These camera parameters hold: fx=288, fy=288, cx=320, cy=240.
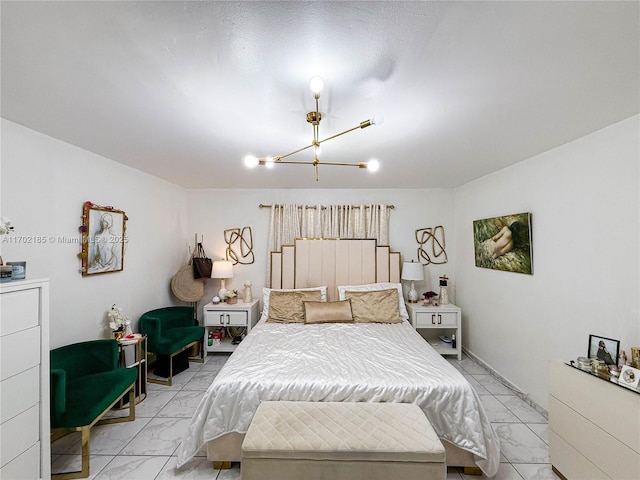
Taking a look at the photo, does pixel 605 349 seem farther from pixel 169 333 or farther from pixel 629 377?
pixel 169 333

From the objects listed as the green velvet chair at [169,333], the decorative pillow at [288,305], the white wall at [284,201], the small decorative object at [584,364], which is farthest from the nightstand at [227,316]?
the small decorative object at [584,364]

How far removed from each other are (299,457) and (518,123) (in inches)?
100

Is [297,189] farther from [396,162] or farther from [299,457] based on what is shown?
[299,457]

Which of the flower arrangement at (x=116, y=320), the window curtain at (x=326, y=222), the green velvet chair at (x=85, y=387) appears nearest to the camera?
the green velvet chair at (x=85, y=387)

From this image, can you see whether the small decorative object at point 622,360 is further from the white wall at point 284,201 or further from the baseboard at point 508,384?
the white wall at point 284,201

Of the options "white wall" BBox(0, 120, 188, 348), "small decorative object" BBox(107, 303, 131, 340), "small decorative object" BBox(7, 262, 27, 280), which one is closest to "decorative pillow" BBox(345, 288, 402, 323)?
"small decorative object" BBox(107, 303, 131, 340)

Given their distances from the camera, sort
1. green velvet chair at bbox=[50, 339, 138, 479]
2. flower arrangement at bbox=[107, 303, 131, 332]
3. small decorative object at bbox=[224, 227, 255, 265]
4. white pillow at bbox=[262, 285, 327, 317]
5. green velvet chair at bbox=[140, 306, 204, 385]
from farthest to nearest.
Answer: small decorative object at bbox=[224, 227, 255, 265], white pillow at bbox=[262, 285, 327, 317], green velvet chair at bbox=[140, 306, 204, 385], flower arrangement at bbox=[107, 303, 131, 332], green velvet chair at bbox=[50, 339, 138, 479]

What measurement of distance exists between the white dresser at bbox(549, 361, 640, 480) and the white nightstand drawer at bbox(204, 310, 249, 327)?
330 cm

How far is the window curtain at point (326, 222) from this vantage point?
4.41 m

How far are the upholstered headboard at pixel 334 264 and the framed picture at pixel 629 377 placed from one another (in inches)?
107

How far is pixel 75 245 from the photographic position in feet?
8.51

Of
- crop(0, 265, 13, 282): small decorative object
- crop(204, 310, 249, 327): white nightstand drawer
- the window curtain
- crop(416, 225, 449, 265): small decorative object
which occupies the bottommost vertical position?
crop(204, 310, 249, 327): white nightstand drawer

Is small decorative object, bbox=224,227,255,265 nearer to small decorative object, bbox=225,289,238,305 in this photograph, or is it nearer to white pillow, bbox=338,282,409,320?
small decorative object, bbox=225,289,238,305

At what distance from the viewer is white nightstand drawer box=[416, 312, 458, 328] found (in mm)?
3891
